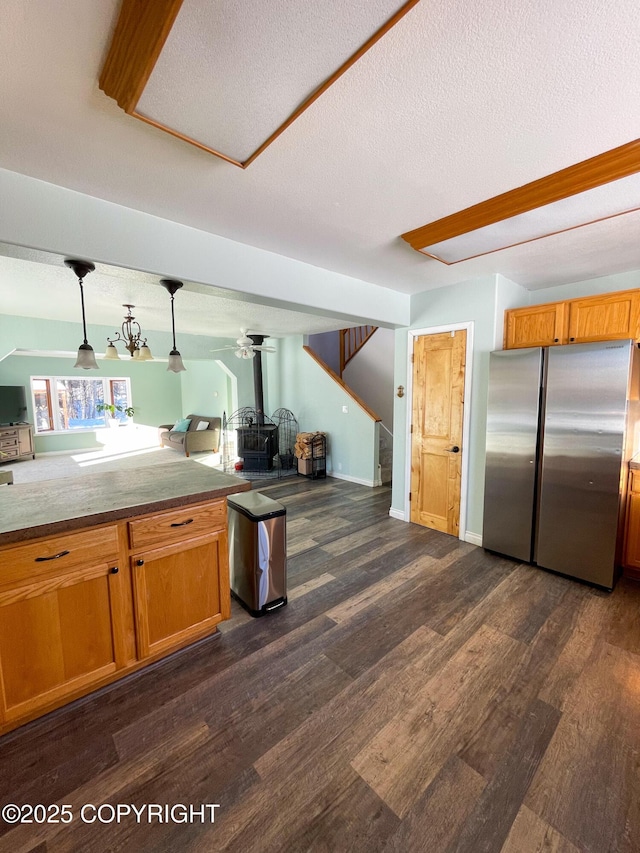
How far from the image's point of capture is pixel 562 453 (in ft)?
8.94

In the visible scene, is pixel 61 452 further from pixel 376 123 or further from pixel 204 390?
pixel 376 123

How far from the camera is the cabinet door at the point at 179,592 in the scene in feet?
6.04

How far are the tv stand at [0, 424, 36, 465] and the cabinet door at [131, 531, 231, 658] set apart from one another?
7.26 meters

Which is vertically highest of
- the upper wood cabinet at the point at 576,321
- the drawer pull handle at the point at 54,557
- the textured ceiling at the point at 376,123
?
the textured ceiling at the point at 376,123

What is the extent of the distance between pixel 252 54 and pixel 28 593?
85.2 inches

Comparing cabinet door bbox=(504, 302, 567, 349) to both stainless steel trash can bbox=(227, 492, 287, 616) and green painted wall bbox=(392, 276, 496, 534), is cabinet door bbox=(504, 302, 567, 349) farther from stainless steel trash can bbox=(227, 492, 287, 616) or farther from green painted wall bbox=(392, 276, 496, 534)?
stainless steel trash can bbox=(227, 492, 287, 616)

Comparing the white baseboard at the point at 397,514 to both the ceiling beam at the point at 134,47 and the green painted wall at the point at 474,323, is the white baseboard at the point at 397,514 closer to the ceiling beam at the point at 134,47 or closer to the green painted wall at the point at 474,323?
the green painted wall at the point at 474,323

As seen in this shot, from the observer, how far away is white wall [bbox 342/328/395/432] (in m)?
6.19

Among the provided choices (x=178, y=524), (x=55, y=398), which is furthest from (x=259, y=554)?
(x=55, y=398)

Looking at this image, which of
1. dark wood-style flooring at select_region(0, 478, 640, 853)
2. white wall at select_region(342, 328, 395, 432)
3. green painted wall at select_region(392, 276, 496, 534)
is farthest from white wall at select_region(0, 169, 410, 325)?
white wall at select_region(342, 328, 395, 432)

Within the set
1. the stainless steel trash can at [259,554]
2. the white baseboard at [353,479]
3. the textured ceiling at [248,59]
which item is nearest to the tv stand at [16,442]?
the white baseboard at [353,479]

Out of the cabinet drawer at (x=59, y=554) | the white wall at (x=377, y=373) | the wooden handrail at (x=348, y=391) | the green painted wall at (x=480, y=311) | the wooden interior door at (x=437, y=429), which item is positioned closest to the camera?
the cabinet drawer at (x=59, y=554)

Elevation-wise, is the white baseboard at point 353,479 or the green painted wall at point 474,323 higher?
the green painted wall at point 474,323

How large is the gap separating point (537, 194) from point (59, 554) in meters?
2.86
